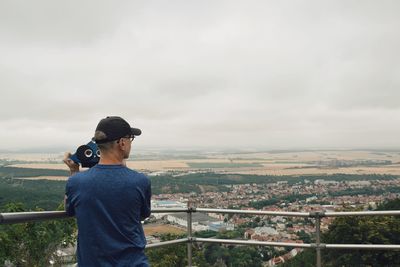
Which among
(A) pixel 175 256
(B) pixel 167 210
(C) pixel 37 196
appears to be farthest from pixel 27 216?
(C) pixel 37 196

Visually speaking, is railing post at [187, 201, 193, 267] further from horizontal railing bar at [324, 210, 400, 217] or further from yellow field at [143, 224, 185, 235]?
horizontal railing bar at [324, 210, 400, 217]

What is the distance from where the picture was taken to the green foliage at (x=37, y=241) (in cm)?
371

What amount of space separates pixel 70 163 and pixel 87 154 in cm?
12

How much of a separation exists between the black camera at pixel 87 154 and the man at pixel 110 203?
9.9 inches

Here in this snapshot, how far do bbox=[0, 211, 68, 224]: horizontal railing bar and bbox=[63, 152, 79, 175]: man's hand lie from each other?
0.97 feet

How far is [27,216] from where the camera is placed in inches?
109

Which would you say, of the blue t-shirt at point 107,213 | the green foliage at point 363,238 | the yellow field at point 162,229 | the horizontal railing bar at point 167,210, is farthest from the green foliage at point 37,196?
the green foliage at point 363,238

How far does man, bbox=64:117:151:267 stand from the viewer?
8.20 ft

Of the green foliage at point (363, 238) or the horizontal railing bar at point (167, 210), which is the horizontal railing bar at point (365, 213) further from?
the horizontal railing bar at point (167, 210)

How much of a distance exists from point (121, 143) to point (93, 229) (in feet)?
1.61

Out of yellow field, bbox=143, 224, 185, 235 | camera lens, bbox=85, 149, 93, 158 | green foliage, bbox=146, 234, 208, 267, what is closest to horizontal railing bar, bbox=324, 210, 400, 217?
green foliage, bbox=146, 234, 208, 267

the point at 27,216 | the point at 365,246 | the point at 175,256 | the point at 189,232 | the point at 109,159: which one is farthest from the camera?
the point at 175,256

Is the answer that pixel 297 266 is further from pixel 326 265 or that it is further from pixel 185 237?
pixel 185 237

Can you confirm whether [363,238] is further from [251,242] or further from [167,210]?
[167,210]
